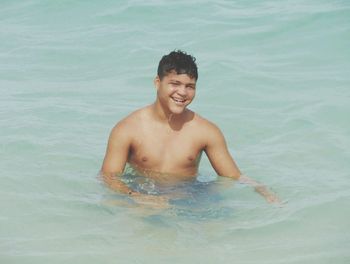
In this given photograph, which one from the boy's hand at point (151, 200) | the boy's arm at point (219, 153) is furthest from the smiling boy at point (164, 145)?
the boy's hand at point (151, 200)

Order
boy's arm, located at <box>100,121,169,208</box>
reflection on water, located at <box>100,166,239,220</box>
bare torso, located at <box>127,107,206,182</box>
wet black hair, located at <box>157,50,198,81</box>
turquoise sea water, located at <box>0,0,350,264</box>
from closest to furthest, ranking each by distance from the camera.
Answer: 1. turquoise sea water, located at <box>0,0,350,264</box>
2. reflection on water, located at <box>100,166,239,220</box>
3. wet black hair, located at <box>157,50,198,81</box>
4. boy's arm, located at <box>100,121,169,208</box>
5. bare torso, located at <box>127,107,206,182</box>

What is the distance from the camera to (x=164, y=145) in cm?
570

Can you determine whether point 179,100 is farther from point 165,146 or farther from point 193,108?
point 193,108

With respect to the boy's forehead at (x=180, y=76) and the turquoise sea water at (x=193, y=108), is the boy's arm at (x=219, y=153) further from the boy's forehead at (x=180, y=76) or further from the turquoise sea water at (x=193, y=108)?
the boy's forehead at (x=180, y=76)

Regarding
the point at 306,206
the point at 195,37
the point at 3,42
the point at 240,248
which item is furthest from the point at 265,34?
the point at 240,248

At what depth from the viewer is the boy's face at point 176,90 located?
542 cm

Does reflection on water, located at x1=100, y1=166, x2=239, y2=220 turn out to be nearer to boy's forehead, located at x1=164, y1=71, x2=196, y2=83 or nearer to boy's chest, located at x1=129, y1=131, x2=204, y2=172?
boy's chest, located at x1=129, y1=131, x2=204, y2=172

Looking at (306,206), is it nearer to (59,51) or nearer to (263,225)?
(263,225)

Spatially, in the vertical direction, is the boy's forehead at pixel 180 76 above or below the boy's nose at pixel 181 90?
above

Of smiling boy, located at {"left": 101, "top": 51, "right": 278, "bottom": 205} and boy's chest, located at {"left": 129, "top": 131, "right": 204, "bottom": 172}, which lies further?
boy's chest, located at {"left": 129, "top": 131, "right": 204, "bottom": 172}

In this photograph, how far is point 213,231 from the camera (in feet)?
16.8

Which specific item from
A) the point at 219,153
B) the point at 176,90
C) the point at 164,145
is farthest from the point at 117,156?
the point at 219,153

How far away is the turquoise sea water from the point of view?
197 inches

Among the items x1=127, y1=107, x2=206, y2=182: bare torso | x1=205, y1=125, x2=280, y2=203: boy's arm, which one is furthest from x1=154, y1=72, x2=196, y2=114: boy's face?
x1=205, y1=125, x2=280, y2=203: boy's arm
